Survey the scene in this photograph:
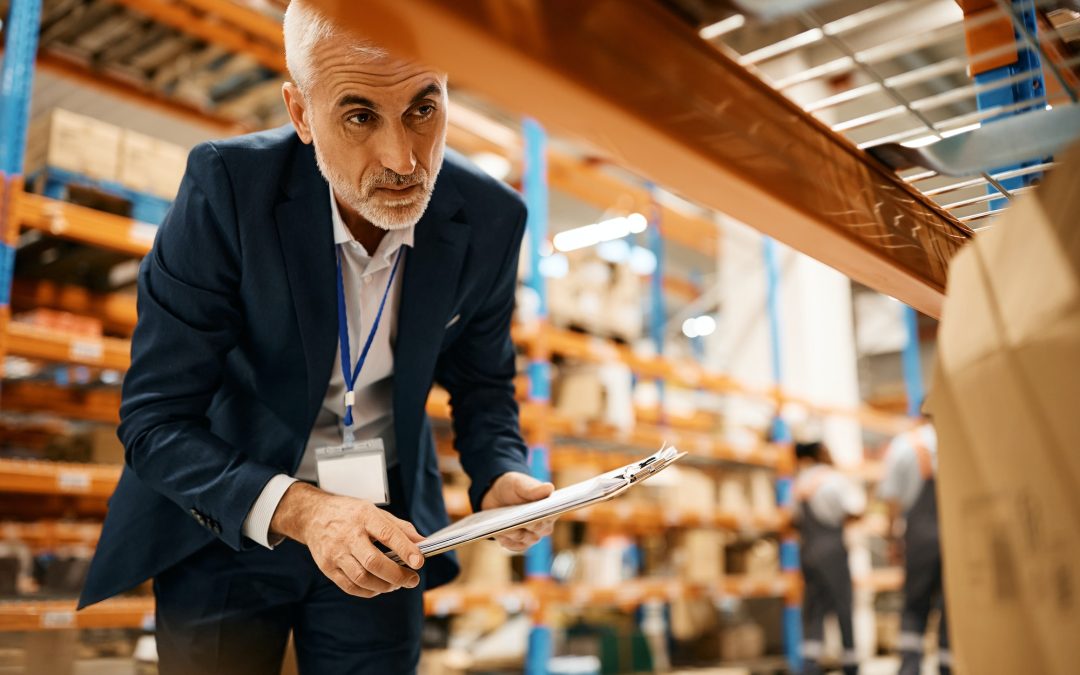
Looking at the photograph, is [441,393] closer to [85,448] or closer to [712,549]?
[85,448]

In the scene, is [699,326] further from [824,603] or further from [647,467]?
[647,467]

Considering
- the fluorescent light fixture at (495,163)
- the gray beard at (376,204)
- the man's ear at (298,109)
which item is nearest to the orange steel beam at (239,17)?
the fluorescent light fixture at (495,163)

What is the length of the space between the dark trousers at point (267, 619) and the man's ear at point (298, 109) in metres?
0.62

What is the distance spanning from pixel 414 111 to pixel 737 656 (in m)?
5.91

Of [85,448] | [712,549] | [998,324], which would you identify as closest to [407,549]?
[998,324]

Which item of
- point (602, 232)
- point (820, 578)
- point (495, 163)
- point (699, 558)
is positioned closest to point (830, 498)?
point (820, 578)

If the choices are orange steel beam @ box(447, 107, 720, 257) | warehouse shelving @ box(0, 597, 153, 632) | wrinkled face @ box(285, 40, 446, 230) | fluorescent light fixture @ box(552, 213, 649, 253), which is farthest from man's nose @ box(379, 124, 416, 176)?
fluorescent light fixture @ box(552, 213, 649, 253)

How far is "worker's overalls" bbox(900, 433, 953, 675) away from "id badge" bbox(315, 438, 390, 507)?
5059 millimetres

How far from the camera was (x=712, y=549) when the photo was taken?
6.28m

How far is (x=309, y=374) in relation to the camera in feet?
4.54

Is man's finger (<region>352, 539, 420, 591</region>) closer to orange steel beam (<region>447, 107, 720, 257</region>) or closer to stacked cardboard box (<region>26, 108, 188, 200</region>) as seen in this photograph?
stacked cardboard box (<region>26, 108, 188, 200</region>)

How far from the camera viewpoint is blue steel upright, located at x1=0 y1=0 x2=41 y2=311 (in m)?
2.96

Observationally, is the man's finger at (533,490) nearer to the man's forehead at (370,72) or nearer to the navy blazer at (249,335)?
the navy blazer at (249,335)

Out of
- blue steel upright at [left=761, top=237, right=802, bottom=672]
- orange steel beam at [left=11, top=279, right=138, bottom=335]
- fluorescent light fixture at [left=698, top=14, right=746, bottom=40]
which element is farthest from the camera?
blue steel upright at [left=761, top=237, right=802, bottom=672]
